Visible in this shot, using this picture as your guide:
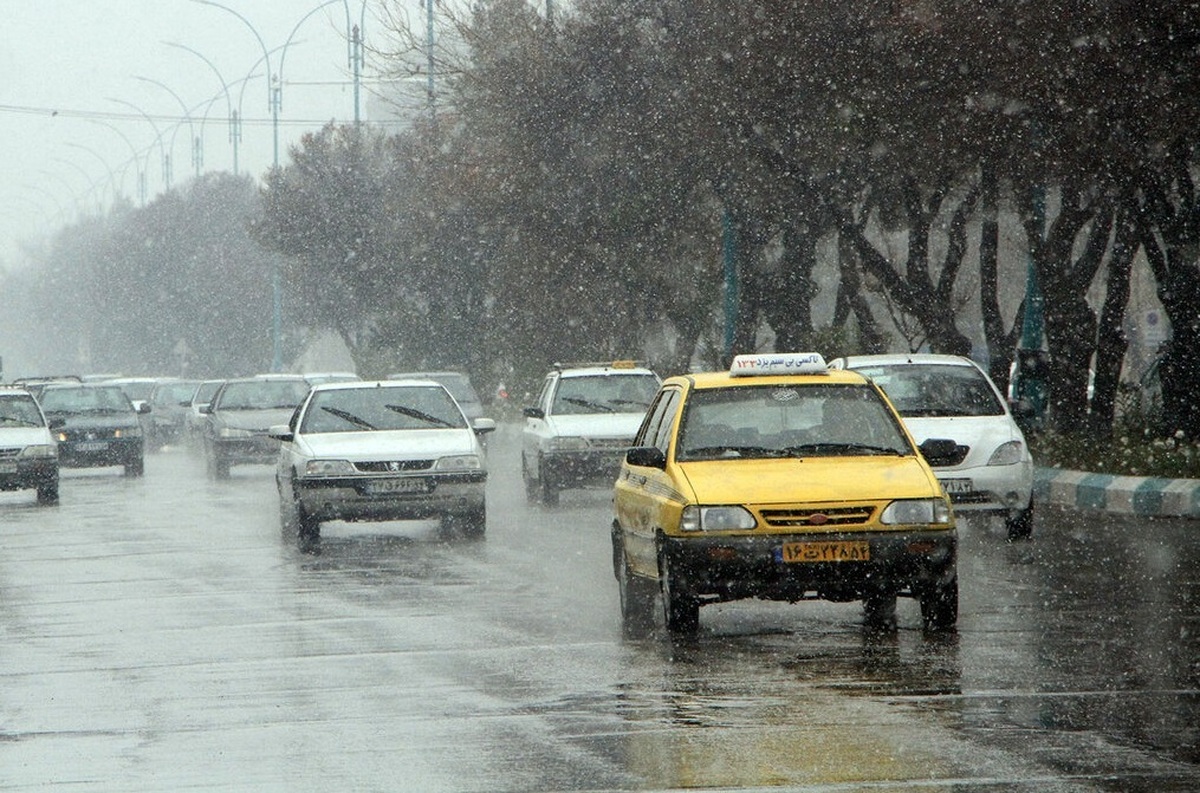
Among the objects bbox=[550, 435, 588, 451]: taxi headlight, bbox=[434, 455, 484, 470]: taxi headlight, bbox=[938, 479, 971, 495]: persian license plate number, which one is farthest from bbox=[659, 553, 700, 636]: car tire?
bbox=[550, 435, 588, 451]: taxi headlight

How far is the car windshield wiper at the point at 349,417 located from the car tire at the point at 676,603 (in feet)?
29.9

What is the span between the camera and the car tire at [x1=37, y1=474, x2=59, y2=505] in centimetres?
2784

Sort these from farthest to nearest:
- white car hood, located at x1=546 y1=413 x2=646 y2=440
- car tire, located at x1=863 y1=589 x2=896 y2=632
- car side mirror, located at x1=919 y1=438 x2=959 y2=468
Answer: white car hood, located at x1=546 y1=413 x2=646 y2=440
car side mirror, located at x1=919 y1=438 x2=959 y2=468
car tire, located at x1=863 y1=589 x2=896 y2=632

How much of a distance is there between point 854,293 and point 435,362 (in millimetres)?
22034

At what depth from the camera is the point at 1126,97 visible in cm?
2178

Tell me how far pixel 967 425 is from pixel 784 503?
8453mm

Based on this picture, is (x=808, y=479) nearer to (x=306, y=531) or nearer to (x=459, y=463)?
(x=459, y=463)

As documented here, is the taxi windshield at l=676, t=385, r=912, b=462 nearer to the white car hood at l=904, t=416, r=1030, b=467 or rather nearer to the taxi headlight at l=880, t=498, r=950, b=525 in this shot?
the taxi headlight at l=880, t=498, r=950, b=525

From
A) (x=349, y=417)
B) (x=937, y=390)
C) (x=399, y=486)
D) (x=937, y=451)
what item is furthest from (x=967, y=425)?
(x=937, y=451)

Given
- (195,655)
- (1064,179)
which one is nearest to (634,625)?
(195,655)

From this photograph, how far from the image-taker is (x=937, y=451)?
12.6m

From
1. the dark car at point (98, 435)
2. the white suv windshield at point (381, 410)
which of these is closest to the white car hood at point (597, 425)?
the white suv windshield at point (381, 410)

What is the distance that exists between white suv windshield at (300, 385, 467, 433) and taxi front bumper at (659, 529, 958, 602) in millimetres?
9515

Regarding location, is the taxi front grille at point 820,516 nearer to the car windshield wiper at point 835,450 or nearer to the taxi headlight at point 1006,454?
the car windshield wiper at point 835,450
